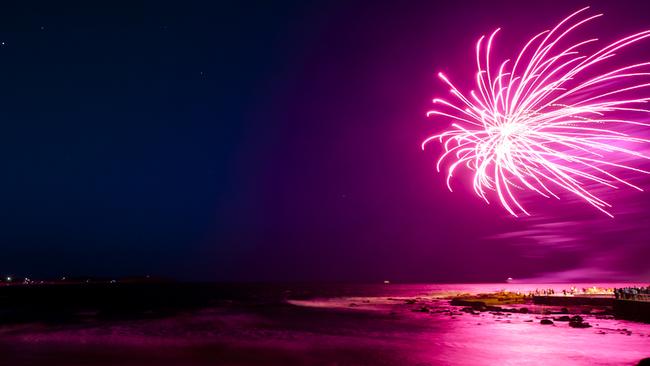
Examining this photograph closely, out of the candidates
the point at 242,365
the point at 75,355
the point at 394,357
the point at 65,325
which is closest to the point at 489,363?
the point at 394,357

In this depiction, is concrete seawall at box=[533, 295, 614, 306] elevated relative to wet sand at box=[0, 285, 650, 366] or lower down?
elevated

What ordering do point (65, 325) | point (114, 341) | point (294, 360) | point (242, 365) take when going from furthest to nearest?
point (65, 325) < point (114, 341) < point (294, 360) < point (242, 365)

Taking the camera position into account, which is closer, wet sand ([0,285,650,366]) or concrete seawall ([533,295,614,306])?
wet sand ([0,285,650,366])

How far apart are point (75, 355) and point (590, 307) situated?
4095cm

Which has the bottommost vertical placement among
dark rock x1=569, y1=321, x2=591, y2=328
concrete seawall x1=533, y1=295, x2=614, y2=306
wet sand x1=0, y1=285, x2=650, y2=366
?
wet sand x1=0, y1=285, x2=650, y2=366

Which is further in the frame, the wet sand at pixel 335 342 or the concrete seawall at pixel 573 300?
the concrete seawall at pixel 573 300

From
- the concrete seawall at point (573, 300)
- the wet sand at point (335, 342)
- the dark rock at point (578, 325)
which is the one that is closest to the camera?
the wet sand at point (335, 342)

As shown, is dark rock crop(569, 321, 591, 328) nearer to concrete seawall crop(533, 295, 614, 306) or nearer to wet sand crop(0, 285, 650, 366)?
wet sand crop(0, 285, 650, 366)

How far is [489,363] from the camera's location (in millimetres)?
23234

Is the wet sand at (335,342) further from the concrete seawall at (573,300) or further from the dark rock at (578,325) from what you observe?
the concrete seawall at (573,300)

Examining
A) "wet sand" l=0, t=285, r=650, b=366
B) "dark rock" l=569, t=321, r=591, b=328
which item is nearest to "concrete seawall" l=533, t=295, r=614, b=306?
"wet sand" l=0, t=285, r=650, b=366

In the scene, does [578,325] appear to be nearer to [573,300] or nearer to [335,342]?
[335,342]

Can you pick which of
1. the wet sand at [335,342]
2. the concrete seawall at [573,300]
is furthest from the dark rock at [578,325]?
the concrete seawall at [573,300]

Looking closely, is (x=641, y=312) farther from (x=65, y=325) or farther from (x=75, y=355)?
(x=65, y=325)
